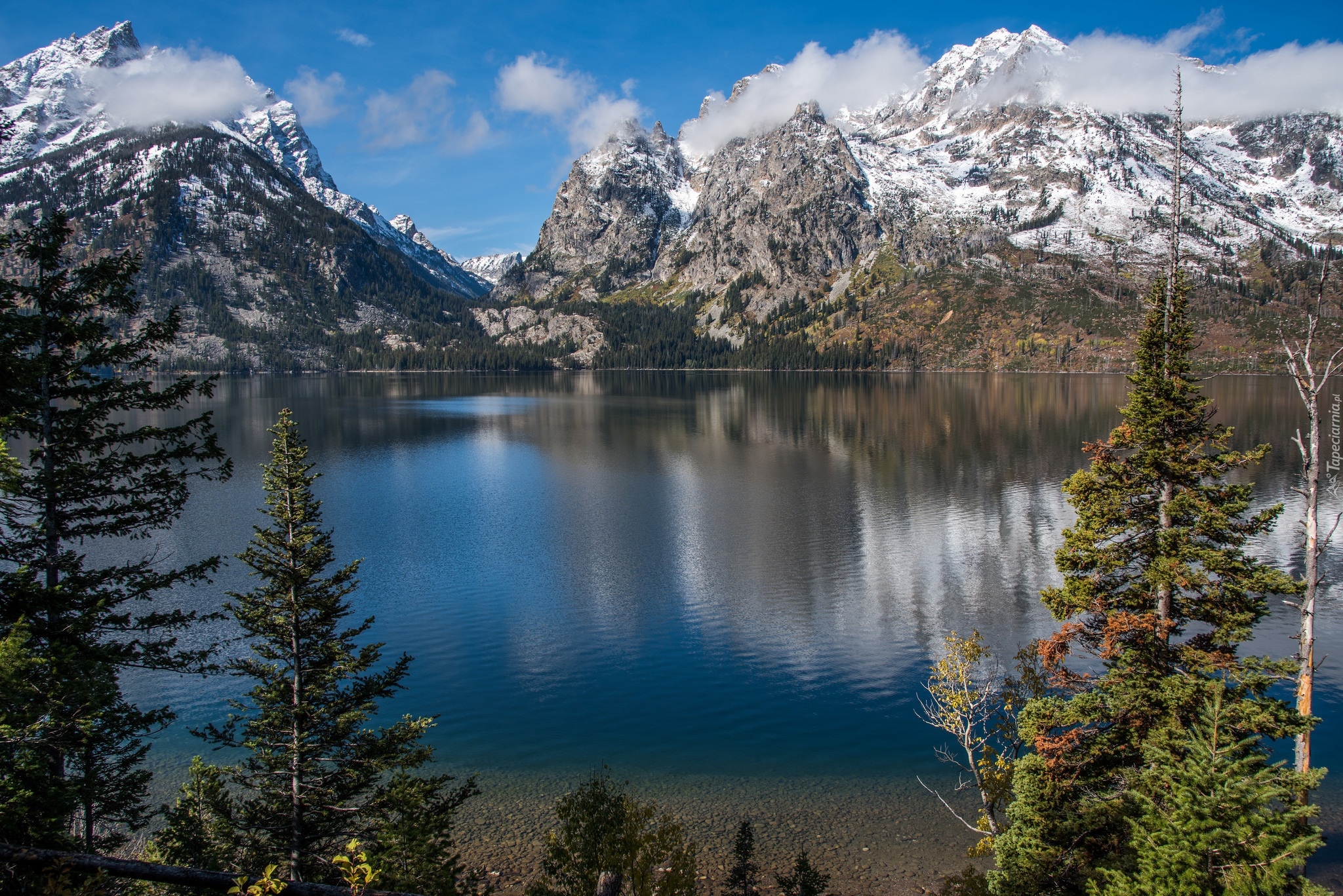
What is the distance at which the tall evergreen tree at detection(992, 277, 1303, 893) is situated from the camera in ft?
57.5

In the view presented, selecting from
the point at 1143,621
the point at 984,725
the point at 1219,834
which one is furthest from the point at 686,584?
the point at 1219,834

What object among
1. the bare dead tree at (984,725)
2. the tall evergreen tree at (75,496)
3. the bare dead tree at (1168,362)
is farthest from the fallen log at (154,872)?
the bare dead tree at (1168,362)

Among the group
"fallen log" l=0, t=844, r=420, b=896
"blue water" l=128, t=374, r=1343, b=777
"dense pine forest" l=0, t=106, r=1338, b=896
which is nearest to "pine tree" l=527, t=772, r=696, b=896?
"dense pine forest" l=0, t=106, r=1338, b=896

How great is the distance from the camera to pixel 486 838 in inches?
1051

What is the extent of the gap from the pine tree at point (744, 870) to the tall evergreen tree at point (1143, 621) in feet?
21.3

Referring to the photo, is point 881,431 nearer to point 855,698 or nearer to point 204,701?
point 855,698

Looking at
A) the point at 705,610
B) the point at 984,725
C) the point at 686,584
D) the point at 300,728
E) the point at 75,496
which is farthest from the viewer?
the point at 686,584

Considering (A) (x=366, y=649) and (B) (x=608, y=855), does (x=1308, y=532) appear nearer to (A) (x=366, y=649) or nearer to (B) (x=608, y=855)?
(B) (x=608, y=855)

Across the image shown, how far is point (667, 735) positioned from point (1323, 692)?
108 ft

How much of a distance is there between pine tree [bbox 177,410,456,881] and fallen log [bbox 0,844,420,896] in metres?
10.0

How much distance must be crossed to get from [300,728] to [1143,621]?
22445 mm

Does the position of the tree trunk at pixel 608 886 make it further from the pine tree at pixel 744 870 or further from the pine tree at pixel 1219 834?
the pine tree at pixel 1219 834

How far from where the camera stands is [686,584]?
176ft

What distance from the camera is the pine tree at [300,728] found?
18.8 metres
